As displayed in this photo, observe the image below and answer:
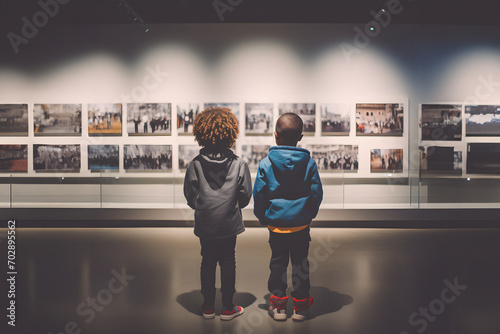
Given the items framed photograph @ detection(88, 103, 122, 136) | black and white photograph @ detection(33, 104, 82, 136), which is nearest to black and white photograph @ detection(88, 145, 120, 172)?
framed photograph @ detection(88, 103, 122, 136)

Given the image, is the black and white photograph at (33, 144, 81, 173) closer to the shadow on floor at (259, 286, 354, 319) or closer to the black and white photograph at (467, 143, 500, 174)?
the shadow on floor at (259, 286, 354, 319)

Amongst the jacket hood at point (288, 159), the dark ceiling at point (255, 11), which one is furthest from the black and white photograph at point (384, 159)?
the jacket hood at point (288, 159)

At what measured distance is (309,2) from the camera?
680 centimetres

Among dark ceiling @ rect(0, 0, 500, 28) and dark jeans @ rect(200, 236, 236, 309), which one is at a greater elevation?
dark ceiling @ rect(0, 0, 500, 28)

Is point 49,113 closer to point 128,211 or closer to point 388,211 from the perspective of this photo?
point 128,211

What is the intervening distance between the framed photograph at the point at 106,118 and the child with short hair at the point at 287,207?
503 centimetres

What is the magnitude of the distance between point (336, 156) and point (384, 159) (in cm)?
86

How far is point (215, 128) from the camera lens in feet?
11.4

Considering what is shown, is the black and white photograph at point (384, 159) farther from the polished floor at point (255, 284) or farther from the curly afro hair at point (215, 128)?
the curly afro hair at point (215, 128)

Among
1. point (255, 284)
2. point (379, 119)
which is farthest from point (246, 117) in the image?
point (255, 284)

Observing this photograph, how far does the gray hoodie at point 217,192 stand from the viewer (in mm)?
3381

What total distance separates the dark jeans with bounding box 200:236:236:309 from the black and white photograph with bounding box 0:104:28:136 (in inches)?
236

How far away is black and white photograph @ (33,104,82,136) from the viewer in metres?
7.77

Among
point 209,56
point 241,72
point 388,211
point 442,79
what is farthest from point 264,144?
point 442,79
